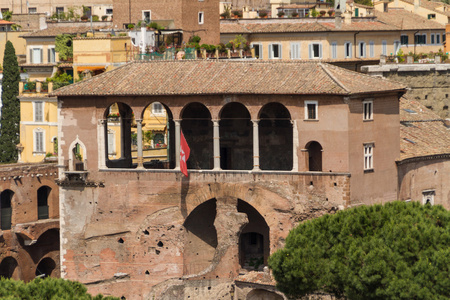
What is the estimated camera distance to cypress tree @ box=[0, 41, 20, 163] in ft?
280

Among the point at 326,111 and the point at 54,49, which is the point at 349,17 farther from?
the point at 326,111

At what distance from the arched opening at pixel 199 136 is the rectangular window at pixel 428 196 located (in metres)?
9.97

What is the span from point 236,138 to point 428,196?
30.5 feet

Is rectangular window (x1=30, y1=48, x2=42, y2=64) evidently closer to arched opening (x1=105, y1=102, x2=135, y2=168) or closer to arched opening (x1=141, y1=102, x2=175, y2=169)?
arched opening (x1=141, y1=102, x2=175, y2=169)

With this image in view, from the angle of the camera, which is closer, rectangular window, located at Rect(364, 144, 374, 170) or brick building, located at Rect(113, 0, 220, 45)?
rectangular window, located at Rect(364, 144, 374, 170)

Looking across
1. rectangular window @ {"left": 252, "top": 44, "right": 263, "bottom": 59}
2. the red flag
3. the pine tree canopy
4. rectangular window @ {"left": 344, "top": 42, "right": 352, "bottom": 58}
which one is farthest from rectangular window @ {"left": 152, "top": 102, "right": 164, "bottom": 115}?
the pine tree canopy

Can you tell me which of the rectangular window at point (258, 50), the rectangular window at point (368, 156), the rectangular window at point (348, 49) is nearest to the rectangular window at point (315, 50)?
the rectangular window at point (348, 49)

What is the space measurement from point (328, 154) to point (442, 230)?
1076cm

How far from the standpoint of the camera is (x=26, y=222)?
75688 millimetres

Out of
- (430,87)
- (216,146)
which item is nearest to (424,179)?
(216,146)

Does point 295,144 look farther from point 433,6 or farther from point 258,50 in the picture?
point 433,6

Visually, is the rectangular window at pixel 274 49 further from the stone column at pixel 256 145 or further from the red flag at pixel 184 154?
the stone column at pixel 256 145

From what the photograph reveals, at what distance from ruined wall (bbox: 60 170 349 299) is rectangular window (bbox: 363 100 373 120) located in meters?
3.45

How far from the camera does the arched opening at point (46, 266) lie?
253 feet
